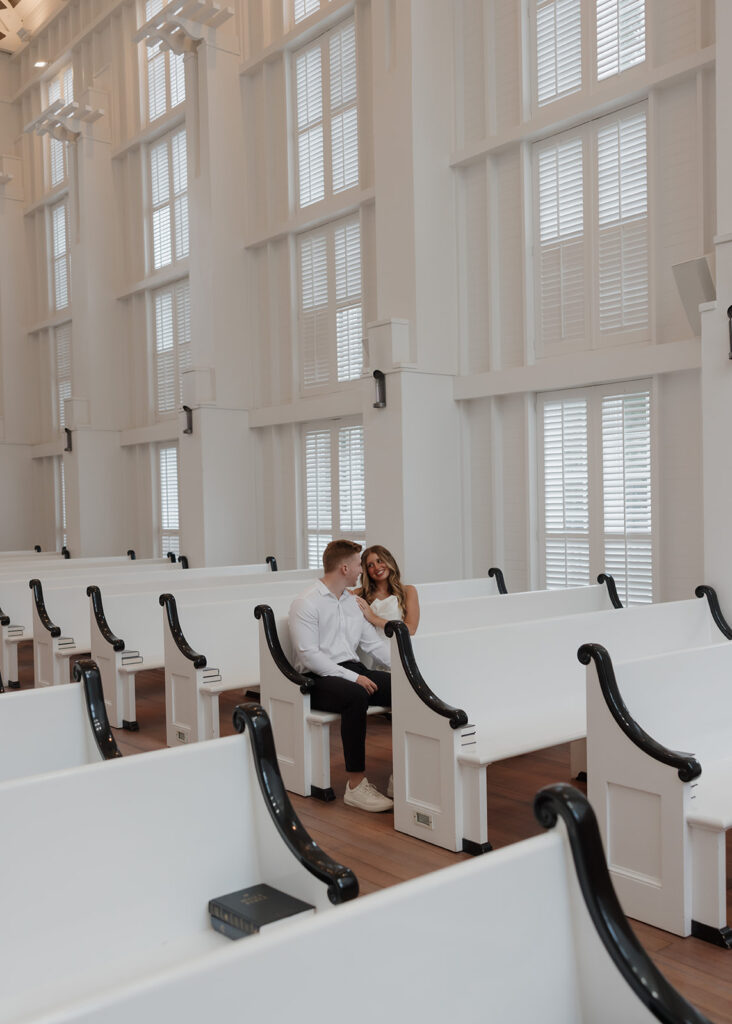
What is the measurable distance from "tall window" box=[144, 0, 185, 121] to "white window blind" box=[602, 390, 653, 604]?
27.5 ft

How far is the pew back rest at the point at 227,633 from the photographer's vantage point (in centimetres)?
660

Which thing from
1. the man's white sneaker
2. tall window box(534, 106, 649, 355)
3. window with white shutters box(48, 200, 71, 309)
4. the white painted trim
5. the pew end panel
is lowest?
the man's white sneaker

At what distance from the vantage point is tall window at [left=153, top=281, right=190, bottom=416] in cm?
1326

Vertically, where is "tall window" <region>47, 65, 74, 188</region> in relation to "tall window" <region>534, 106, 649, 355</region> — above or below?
above

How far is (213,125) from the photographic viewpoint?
11148 mm

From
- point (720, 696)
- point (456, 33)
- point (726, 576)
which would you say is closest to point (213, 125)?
point (456, 33)

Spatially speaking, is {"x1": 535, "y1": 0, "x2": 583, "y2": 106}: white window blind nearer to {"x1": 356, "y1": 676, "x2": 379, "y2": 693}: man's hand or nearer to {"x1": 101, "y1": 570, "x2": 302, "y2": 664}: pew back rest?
{"x1": 101, "y1": 570, "x2": 302, "y2": 664}: pew back rest

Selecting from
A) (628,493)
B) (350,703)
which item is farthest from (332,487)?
(350,703)

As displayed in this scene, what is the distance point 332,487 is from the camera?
1052cm

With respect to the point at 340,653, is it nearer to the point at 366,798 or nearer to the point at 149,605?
the point at 366,798

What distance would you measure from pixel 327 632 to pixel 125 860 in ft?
10.2

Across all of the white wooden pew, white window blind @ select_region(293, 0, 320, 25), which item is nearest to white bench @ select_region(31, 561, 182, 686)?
the white wooden pew

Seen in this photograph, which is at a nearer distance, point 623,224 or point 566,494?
point 623,224

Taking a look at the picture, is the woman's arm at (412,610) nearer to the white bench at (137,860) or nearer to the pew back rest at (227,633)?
the pew back rest at (227,633)
